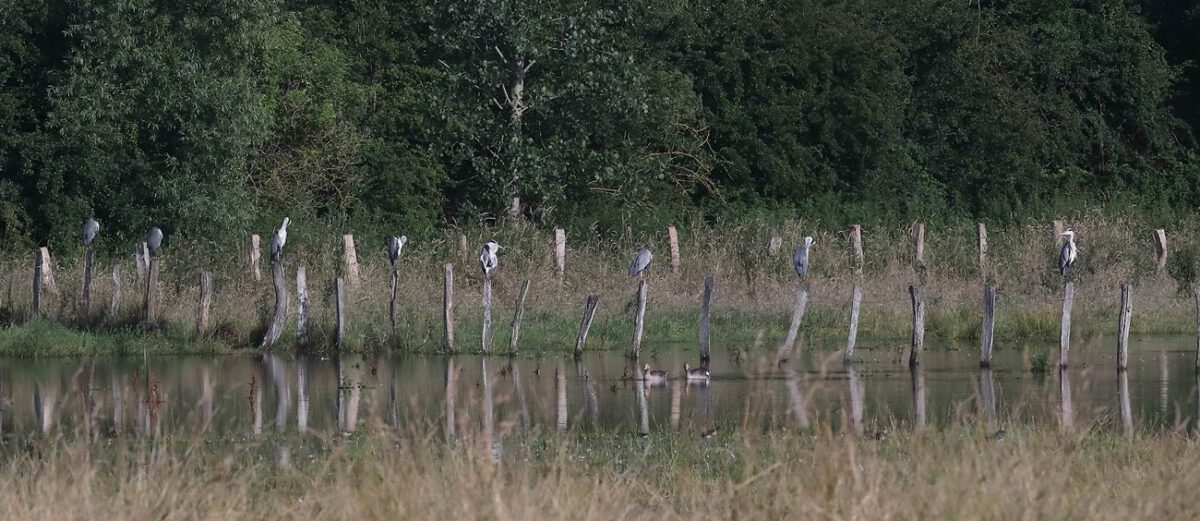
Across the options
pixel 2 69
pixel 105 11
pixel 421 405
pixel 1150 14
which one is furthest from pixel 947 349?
pixel 1150 14

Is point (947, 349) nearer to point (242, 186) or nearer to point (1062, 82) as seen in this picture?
point (242, 186)

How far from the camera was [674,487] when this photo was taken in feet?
33.2

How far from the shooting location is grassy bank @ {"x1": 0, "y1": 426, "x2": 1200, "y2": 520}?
7.84 metres

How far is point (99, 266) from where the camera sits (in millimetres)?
27750

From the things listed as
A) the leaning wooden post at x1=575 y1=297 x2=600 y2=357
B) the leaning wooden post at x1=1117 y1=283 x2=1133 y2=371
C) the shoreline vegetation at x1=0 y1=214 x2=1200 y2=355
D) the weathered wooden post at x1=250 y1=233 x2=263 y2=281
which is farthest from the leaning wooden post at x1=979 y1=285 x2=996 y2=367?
the weathered wooden post at x1=250 y1=233 x2=263 y2=281

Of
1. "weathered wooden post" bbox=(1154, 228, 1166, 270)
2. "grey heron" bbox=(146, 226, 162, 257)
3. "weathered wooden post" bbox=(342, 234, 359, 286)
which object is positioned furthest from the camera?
"weathered wooden post" bbox=(1154, 228, 1166, 270)

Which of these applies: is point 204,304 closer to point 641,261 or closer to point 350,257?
point 350,257

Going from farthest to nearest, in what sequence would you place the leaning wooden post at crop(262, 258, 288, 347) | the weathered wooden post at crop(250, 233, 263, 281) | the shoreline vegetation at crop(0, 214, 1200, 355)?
1. the weathered wooden post at crop(250, 233, 263, 281)
2. the shoreline vegetation at crop(0, 214, 1200, 355)
3. the leaning wooden post at crop(262, 258, 288, 347)

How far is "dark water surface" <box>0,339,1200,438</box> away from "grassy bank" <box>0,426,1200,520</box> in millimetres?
1873

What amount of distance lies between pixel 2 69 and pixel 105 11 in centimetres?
343

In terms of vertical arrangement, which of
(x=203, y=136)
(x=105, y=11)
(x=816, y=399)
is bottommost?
(x=816, y=399)

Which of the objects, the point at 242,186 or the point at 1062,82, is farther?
the point at 1062,82

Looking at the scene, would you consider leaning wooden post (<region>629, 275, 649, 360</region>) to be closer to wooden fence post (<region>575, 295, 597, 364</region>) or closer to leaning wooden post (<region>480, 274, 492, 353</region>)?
wooden fence post (<region>575, 295, 597, 364</region>)

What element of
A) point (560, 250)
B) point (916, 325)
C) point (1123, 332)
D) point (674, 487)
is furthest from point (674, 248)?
point (674, 487)
